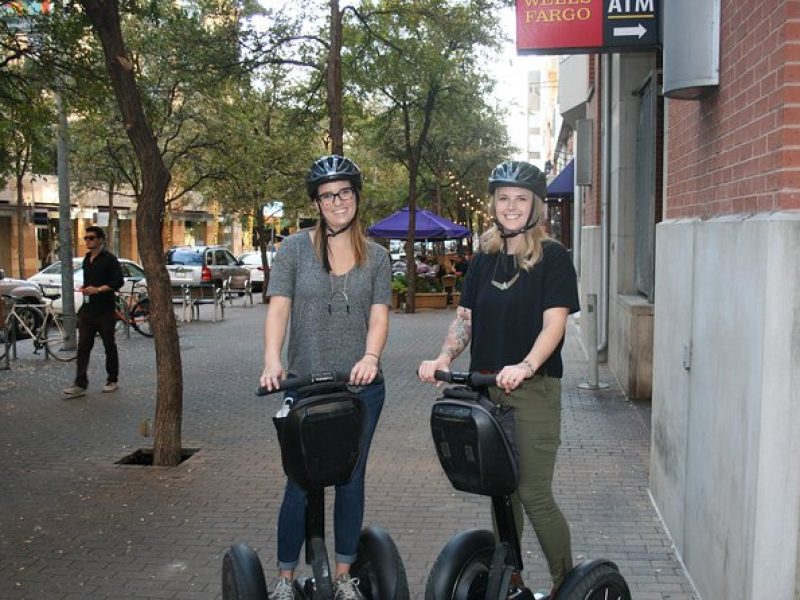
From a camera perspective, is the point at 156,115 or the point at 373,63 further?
the point at 373,63

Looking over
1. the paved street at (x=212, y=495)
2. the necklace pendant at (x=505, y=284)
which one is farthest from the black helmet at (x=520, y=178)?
the paved street at (x=212, y=495)

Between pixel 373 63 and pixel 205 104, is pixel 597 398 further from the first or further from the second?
pixel 205 104

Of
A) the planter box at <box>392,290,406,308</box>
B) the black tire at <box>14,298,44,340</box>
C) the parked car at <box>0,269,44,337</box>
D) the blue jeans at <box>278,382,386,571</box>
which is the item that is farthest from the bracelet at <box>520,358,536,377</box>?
the planter box at <box>392,290,406,308</box>

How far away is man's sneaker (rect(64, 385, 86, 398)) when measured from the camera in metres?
9.71

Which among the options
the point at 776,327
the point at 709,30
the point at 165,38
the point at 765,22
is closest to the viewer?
the point at 776,327

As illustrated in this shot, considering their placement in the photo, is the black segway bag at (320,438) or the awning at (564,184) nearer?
the black segway bag at (320,438)

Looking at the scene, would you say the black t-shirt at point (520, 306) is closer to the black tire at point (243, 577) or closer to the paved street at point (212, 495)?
the black tire at point (243, 577)

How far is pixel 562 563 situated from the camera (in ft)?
11.2

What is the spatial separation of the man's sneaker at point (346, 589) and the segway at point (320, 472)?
0.12 ft

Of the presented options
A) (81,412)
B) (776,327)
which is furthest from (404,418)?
(776,327)

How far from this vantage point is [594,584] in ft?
10.8

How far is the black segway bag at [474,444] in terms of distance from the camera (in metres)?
2.97

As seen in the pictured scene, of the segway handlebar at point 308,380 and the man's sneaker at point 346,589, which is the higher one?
the segway handlebar at point 308,380

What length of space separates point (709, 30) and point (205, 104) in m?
17.4
